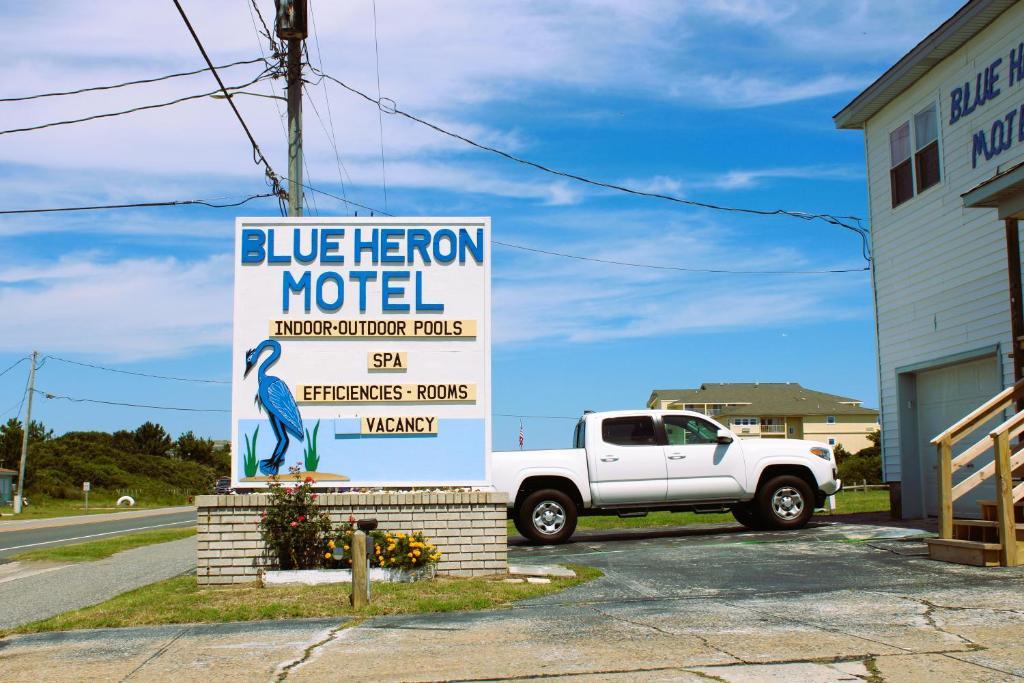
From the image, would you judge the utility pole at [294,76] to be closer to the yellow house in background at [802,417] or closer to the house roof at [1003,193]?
the house roof at [1003,193]

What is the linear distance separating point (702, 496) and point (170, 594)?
784 cm

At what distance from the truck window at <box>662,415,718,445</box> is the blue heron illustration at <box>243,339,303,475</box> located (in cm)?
619

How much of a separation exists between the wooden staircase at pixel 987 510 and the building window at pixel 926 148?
5.53 m

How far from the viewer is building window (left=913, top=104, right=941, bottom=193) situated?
54.2 ft

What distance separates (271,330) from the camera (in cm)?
1174

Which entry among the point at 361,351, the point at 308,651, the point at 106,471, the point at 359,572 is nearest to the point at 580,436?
the point at 361,351

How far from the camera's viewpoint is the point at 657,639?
7344 millimetres

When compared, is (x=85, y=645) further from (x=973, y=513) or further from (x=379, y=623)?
(x=973, y=513)

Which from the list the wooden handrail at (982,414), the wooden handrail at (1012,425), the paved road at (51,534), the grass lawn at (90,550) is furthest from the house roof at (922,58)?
the paved road at (51,534)

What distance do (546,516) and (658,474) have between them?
1.77 meters

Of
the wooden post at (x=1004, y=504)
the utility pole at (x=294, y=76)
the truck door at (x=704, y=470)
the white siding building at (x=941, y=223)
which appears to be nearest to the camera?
the wooden post at (x=1004, y=504)

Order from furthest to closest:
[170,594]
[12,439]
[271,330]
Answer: [12,439]
[271,330]
[170,594]

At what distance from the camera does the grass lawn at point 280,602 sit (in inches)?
358

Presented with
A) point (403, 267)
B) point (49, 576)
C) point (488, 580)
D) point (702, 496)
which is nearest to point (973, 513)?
point (702, 496)
